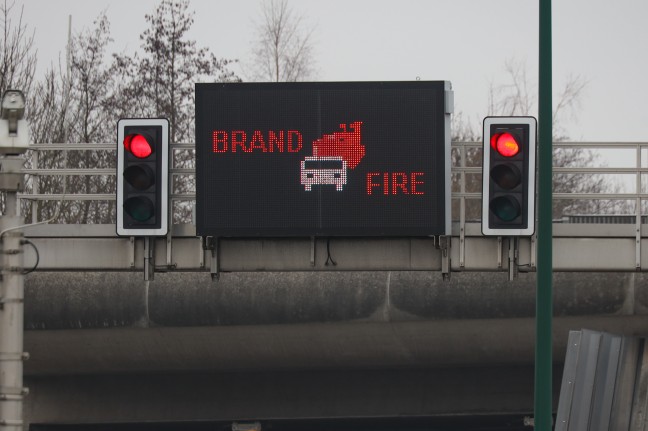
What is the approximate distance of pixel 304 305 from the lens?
2562 cm

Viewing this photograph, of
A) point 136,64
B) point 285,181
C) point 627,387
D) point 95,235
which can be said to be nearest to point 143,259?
point 95,235

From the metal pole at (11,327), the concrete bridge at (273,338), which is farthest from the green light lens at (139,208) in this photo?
the concrete bridge at (273,338)

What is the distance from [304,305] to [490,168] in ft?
34.3

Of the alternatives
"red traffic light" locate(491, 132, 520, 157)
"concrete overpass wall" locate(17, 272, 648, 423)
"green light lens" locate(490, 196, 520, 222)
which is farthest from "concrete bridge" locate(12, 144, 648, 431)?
"red traffic light" locate(491, 132, 520, 157)

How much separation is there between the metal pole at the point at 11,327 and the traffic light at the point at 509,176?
5713mm

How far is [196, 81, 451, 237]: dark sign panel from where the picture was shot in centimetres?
1666

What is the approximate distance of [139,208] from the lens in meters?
16.6

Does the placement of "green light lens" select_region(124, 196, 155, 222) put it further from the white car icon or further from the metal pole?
the metal pole

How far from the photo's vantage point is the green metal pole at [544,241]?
40.3ft

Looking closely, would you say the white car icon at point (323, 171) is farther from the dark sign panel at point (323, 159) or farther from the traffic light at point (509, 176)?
the traffic light at point (509, 176)

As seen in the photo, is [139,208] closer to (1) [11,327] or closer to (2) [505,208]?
(1) [11,327]

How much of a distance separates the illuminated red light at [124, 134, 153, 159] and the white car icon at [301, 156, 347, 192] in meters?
1.96

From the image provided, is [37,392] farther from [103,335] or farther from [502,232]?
[502,232]

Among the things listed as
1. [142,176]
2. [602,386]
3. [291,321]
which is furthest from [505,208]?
[291,321]
